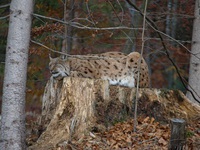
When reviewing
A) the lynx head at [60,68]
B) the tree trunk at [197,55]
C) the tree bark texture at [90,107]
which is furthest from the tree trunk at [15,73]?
the tree trunk at [197,55]

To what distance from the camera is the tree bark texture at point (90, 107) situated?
7.04 metres

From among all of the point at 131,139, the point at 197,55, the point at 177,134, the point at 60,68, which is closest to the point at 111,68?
the point at 60,68

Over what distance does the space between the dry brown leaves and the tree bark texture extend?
16 centimetres

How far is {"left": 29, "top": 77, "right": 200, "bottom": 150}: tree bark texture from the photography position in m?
7.04

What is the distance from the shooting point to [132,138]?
6883mm

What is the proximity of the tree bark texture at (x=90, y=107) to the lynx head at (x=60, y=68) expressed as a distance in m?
0.68

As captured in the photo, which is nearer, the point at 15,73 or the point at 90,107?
the point at 15,73

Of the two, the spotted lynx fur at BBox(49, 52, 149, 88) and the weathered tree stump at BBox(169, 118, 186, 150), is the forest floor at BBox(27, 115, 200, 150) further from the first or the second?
the spotted lynx fur at BBox(49, 52, 149, 88)

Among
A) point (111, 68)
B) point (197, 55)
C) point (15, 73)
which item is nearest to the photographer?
point (15, 73)

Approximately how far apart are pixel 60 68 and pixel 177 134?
11.3 ft

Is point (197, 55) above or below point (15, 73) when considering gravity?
above

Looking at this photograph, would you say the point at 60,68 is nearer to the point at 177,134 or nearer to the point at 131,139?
the point at 131,139

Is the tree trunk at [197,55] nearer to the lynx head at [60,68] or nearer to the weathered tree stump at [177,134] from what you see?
the lynx head at [60,68]

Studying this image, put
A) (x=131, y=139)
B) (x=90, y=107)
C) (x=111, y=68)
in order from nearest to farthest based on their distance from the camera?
(x=131, y=139) → (x=90, y=107) → (x=111, y=68)
